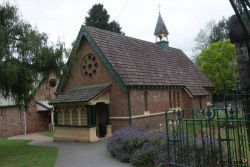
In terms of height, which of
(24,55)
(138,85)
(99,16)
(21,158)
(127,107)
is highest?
(99,16)

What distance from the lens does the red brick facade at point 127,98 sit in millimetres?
22206

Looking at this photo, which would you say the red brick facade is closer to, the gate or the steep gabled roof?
the steep gabled roof

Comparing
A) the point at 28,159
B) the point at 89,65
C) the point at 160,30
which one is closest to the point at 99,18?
the point at 160,30

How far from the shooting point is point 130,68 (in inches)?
937

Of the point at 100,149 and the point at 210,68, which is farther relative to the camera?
the point at 210,68

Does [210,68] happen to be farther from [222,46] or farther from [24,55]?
[24,55]

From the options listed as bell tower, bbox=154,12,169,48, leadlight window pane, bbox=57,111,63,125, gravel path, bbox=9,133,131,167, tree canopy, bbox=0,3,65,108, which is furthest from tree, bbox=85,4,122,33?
gravel path, bbox=9,133,131,167

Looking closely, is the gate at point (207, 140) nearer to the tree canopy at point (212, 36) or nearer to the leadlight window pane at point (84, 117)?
the leadlight window pane at point (84, 117)

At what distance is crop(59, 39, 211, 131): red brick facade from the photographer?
22.2 metres

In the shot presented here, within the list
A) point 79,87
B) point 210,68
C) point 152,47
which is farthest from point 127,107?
point 210,68

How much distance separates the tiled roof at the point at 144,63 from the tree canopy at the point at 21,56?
213 inches

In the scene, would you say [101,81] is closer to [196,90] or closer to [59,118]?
[59,118]

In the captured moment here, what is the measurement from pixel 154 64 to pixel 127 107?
6958 millimetres

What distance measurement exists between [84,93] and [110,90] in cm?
181
